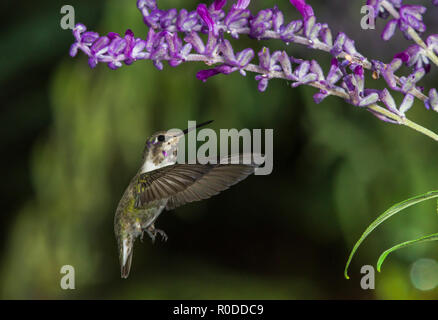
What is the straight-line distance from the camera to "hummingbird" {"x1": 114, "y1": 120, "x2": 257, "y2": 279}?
1381 mm

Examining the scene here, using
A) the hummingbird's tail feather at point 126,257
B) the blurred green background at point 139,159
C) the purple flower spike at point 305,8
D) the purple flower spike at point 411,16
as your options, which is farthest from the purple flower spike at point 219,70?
the blurred green background at point 139,159

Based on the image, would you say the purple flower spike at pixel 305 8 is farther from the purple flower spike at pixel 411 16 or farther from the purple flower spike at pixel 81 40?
the purple flower spike at pixel 81 40

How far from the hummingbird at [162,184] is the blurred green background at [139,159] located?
3.12 ft

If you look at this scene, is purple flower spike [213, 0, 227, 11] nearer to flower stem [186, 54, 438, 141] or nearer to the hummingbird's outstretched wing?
flower stem [186, 54, 438, 141]

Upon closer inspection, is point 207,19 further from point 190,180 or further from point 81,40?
point 190,180

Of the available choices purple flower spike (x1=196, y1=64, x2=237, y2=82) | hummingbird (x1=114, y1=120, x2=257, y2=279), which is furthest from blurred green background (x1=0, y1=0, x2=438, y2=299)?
purple flower spike (x1=196, y1=64, x2=237, y2=82)

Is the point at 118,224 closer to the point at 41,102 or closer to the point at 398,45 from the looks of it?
the point at 398,45

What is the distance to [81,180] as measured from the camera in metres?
2.63

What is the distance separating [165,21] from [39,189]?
2.06 metres

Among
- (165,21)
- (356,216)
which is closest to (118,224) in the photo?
(165,21)

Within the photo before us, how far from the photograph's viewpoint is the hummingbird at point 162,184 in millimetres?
1381

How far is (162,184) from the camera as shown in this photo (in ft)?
4.76

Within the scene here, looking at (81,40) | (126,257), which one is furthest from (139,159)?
(81,40)

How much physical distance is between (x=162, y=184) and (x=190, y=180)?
9 cm
